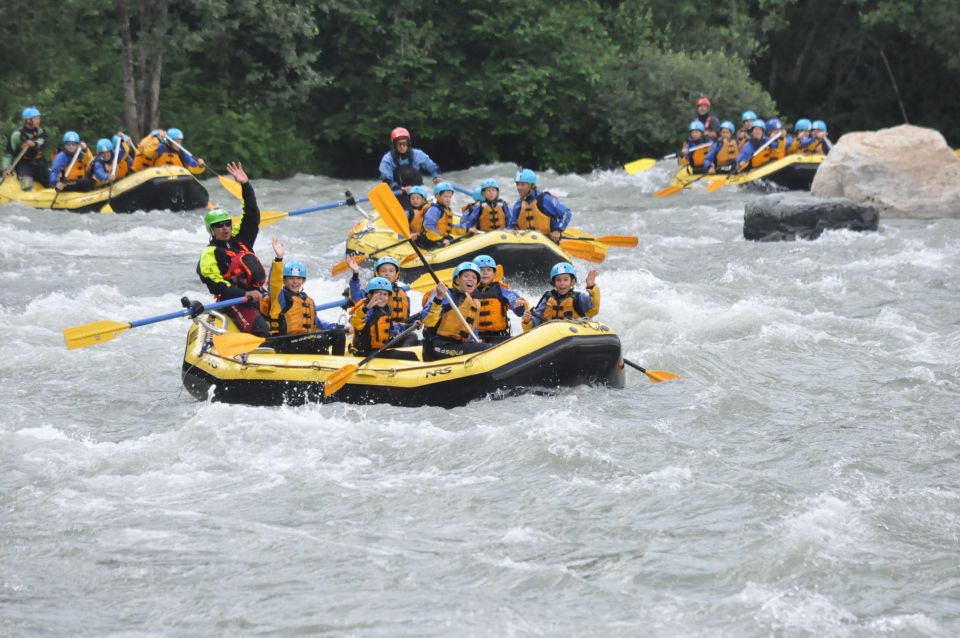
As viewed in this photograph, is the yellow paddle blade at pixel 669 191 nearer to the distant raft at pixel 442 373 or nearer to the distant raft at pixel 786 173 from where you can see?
the distant raft at pixel 786 173

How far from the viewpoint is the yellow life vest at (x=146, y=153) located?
18.3 metres

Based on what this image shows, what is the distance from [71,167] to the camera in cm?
1794

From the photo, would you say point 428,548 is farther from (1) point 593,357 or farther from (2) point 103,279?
(2) point 103,279

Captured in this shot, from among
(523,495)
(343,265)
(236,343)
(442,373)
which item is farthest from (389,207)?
(523,495)

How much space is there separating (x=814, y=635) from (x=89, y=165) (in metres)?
14.5

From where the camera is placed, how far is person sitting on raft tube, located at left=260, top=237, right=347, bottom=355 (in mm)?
9547

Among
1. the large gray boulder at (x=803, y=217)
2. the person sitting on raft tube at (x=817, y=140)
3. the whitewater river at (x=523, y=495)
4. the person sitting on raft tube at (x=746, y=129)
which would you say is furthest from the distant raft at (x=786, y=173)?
the whitewater river at (x=523, y=495)

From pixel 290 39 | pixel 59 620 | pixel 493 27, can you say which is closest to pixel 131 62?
pixel 290 39

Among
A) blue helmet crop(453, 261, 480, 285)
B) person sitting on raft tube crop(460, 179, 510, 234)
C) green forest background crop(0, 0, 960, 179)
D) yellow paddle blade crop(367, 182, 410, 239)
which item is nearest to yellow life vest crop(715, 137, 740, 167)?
green forest background crop(0, 0, 960, 179)

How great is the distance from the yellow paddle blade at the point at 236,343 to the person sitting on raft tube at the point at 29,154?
9784 mm

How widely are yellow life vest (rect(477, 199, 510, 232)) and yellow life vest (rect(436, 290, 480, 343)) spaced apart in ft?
13.5

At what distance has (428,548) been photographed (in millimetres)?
6625

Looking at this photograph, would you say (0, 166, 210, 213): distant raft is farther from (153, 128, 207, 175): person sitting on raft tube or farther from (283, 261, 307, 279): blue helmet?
(283, 261, 307, 279): blue helmet

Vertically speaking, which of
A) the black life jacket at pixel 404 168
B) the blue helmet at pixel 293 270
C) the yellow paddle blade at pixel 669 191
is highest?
the black life jacket at pixel 404 168
